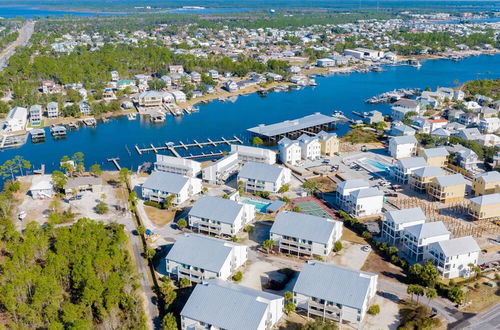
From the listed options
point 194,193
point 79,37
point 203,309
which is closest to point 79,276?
point 203,309

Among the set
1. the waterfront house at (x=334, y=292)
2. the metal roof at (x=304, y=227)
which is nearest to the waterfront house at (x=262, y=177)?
the metal roof at (x=304, y=227)

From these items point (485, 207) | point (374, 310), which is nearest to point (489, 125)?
point (485, 207)

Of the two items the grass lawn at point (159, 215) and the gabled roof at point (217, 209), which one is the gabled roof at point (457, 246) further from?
the grass lawn at point (159, 215)

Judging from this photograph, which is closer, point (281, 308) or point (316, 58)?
point (281, 308)

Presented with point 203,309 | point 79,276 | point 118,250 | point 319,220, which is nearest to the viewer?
point 203,309

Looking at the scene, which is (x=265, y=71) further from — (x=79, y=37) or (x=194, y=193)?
(x=79, y=37)

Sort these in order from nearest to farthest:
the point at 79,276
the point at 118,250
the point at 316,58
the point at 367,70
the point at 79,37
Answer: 1. the point at 79,276
2. the point at 118,250
3. the point at 367,70
4. the point at 316,58
5. the point at 79,37

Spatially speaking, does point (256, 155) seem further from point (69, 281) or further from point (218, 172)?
point (69, 281)

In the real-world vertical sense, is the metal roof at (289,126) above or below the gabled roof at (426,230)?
above
